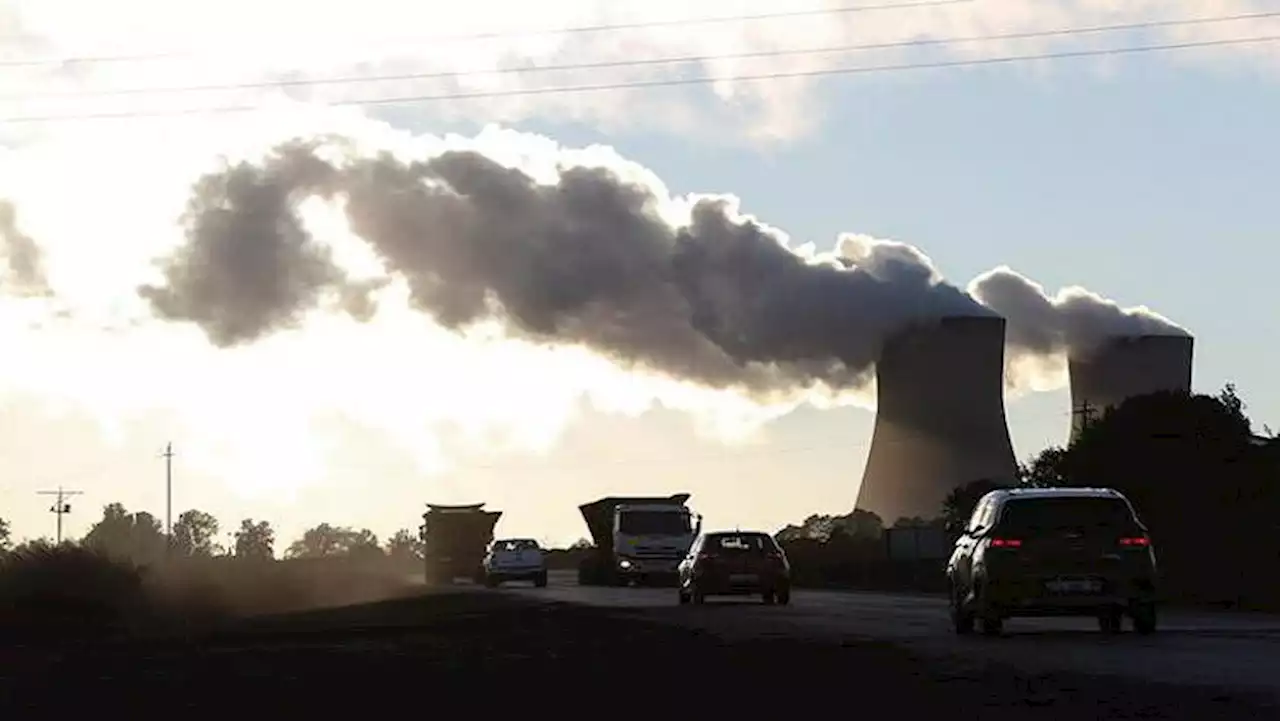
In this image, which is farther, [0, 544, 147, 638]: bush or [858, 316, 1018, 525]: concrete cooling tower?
[858, 316, 1018, 525]: concrete cooling tower

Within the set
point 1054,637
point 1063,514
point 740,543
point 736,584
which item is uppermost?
point 1063,514

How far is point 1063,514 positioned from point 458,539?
58.6 metres

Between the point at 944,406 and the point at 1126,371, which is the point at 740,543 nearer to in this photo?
the point at 944,406

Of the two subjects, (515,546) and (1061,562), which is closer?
(1061,562)

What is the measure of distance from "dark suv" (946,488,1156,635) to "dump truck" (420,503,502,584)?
57357mm

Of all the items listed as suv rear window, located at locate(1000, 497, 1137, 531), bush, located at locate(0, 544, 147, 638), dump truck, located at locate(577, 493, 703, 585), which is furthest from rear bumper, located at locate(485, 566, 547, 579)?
suv rear window, located at locate(1000, 497, 1137, 531)

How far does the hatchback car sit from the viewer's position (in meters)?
43.6

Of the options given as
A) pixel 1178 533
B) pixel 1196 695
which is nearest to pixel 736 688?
pixel 1196 695

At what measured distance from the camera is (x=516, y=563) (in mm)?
74875

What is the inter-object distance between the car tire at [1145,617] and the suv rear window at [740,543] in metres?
17.2

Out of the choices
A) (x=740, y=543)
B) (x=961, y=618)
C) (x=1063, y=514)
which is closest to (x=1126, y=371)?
(x=740, y=543)

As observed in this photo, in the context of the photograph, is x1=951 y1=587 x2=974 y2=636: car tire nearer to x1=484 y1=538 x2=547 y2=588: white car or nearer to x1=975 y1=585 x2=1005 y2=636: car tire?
x1=975 y1=585 x2=1005 y2=636: car tire

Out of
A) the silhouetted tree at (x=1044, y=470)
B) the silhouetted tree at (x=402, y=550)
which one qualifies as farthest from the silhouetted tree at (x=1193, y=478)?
the silhouetted tree at (x=402, y=550)

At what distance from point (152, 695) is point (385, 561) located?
12297 cm
